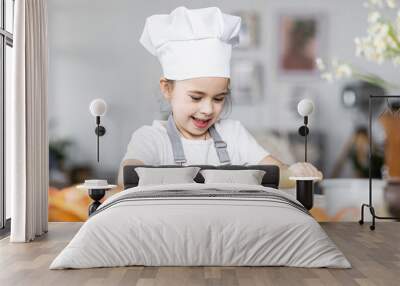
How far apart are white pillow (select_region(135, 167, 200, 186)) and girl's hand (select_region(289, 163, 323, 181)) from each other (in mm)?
1248

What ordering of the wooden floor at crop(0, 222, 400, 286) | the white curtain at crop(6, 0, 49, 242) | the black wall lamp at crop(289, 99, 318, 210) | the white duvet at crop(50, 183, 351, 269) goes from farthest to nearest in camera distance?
the black wall lamp at crop(289, 99, 318, 210) → the white curtain at crop(6, 0, 49, 242) → the white duvet at crop(50, 183, 351, 269) → the wooden floor at crop(0, 222, 400, 286)

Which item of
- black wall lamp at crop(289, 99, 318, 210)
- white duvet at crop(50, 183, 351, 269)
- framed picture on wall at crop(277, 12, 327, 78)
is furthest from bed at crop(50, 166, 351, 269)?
framed picture on wall at crop(277, 12, 327, 78)

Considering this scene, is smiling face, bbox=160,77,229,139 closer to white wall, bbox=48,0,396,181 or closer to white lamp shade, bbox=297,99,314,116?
white wall, bbox=48,0,396,181

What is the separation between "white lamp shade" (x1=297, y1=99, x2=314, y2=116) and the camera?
659 centimetres

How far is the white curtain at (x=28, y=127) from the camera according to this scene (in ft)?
17.3

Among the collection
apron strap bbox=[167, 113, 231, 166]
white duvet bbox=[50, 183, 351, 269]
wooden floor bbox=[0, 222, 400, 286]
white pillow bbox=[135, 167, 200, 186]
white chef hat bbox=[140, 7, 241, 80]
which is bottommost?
wooden floor bbox=[0, 222, 400, 286]

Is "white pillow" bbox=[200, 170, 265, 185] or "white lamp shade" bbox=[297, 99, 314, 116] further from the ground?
"white lamp shade" bbox=[297, 99, 314, 116]

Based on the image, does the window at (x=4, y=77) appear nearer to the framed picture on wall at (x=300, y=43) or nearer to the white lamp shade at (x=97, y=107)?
the white lamp shade at (x=97, y=107)

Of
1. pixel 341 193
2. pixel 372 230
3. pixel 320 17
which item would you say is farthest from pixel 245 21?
pixel 372 230

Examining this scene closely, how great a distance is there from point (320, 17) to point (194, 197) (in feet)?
10.6

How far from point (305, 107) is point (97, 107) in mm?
2401

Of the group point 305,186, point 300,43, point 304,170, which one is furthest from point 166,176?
point 300,43

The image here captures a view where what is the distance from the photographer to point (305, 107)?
259 inches

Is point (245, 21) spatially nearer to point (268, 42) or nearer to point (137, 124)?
point (268, 42)
